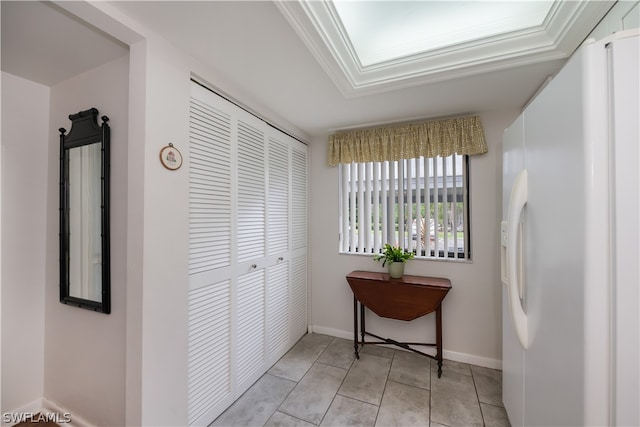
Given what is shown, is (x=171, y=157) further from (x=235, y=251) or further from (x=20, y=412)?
(x=20, y=412)

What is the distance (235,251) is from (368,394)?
1.51 meters

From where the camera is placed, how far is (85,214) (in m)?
1.57

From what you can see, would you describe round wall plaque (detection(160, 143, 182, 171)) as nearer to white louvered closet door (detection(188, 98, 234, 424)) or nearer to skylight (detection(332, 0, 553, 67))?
white louvered closet door (detection(188, 98, 234, 424))

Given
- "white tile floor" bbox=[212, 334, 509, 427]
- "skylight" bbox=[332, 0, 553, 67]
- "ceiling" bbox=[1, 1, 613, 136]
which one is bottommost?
"white tile floor" bbox=[212, 334, 509, 427]

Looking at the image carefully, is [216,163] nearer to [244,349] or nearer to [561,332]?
[244,349]

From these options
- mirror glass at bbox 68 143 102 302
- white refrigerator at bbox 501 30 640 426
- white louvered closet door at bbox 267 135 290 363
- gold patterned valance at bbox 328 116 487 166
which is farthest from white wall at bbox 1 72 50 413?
white refrigerator at bbox 501 30 640 426

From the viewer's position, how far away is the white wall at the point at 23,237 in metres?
1.62

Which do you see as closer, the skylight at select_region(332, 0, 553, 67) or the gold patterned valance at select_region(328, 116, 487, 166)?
the skylight at select_region(332, 0, 553, 67)

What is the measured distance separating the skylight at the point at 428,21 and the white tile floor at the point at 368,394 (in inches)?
95.6

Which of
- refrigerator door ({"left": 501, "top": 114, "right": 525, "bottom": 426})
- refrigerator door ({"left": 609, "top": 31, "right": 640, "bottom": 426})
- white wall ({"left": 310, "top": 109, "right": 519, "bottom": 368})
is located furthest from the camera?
white wall ({"left": 310, "top": 109, "right": 519, "bottom": 368})

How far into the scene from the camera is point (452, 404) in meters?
1.80

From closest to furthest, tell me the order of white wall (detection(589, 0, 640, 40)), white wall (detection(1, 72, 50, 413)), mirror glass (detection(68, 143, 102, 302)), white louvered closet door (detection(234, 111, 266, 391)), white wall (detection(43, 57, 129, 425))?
white wall (detection(589, 0, 640, 40)), white wall (detection(43, 57, 129, 425)), mirror glass (detection(68, 143, 102, 302)), white wall (detection(1, 72, 50, 413)), white louvered closet door (detection(234, 111, 266, 391))

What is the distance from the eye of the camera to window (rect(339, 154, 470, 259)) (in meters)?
2.38

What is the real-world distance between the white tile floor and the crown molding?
2315 millimetres
